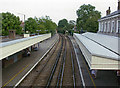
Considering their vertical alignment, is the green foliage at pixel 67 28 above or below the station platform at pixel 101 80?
above

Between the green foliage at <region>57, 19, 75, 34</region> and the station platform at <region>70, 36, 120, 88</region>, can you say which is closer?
the station platform at <region>70, 36, 120, 88</region>

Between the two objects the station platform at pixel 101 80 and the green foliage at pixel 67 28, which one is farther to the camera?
the green foliage at pixel 67 28

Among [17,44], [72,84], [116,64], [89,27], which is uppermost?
[89,27]

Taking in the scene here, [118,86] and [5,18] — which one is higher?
[5,18]

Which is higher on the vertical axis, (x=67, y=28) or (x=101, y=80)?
(x=67, y=28)

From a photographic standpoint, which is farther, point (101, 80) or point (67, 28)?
point (67, 28)

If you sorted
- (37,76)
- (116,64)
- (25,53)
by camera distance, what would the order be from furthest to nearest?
(25,53) → (37,76) → (116,64)

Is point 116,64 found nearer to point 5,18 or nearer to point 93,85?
point 93,85

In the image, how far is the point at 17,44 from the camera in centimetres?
1471

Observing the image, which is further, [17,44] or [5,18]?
[5,18]

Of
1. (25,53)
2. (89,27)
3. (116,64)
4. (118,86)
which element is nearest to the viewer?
(116,64)

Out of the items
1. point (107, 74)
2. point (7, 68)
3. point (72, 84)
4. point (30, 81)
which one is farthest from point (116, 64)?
point (7, 68)

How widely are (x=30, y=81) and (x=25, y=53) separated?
1247 centimetres

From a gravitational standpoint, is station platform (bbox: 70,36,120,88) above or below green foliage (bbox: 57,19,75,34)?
below
